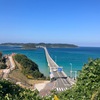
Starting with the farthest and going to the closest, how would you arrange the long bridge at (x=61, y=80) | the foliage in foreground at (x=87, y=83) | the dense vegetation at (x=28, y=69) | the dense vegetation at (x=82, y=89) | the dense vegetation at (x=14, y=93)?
1. the dense vegetation at (x=28, y=69)
2. the long bridge at (x=61, y=80)
3. the foliage in foreground at (x=87, y=83)
4. the dense vegetation at (x=82, y=89)
5. the dense vegetation at (x=14, y=93)

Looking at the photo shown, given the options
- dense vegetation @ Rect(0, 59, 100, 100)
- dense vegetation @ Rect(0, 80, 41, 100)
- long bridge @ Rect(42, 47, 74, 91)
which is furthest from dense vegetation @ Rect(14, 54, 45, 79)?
dense vegetation @ Rect(0, 59, 100, 100)

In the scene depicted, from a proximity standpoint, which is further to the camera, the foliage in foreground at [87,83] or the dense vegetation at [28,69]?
the dense vegetation at [28,69]

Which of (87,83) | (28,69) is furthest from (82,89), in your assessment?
(28,69)

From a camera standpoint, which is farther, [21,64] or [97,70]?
[21,64]

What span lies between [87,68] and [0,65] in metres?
67.7

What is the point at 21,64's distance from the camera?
8438 centimetres

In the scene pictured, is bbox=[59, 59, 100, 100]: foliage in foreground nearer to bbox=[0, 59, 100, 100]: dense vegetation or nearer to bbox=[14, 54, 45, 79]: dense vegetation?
bbox=[0, 59, 100, 100]: dense vegetation

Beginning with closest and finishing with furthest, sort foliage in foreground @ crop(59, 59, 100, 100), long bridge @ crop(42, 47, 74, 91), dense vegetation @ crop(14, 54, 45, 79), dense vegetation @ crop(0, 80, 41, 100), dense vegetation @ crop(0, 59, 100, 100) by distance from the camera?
1. dense vegetation @ crop(0, 80, 41, 100)
2. dense vegetation @ crop(0, 59, 100, 100)
3. foliage in foreground @ crop(59, 59, 100, 100)
4. long bridge @ crop(42, 47, 74, 91)
5. dense vegetation @ crop(14, 54, 45, 79)

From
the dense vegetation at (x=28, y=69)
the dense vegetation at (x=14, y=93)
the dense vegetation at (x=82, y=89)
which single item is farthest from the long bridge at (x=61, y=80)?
the dense vegetation at (x=82, y=89)

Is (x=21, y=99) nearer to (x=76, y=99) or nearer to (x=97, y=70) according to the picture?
(x=76, y=99)

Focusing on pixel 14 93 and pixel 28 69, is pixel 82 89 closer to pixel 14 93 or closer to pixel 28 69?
pixel 14 93

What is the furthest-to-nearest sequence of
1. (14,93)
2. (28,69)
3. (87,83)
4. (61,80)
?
(28,69) < (61,80) < (14,93) < (87,83)

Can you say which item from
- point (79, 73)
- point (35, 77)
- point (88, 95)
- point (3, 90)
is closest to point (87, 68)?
point (79, 73)

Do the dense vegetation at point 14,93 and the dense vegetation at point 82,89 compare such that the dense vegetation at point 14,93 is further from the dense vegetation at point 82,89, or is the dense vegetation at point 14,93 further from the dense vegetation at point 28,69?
the dense vegetation at point 28,69
